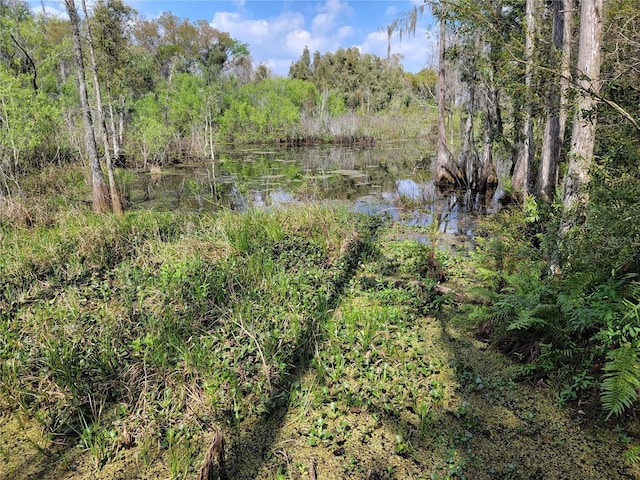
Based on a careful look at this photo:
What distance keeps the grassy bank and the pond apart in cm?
287

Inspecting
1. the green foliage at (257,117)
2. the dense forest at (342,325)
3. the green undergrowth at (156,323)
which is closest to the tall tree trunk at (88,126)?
the dense forest at (342,325)

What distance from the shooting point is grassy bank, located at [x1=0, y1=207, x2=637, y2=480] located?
223 cm

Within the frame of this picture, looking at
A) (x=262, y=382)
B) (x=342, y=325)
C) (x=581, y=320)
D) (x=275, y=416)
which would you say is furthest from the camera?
(x=342, y=325)

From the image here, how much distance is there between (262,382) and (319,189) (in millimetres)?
7675

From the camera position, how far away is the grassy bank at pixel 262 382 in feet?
7.32

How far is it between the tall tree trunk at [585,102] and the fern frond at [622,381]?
5.21 ft

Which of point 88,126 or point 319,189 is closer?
point 88,126

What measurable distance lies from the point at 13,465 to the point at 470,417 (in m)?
2.90

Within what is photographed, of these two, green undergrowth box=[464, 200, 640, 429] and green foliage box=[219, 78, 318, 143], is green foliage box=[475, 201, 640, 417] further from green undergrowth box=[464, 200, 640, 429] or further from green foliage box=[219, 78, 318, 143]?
green foliage box=[219, 78, 318, 143]

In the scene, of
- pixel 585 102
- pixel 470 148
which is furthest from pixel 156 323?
pixel 470 148

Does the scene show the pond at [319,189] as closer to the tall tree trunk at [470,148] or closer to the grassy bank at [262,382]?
the tall tree trunk at [470,148]

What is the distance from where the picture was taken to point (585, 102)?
306 centimetres

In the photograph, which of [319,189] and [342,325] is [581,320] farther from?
[319,189]

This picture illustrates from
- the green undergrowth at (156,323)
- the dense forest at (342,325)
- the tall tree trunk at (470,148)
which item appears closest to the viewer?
the dense forest at (342,325)
